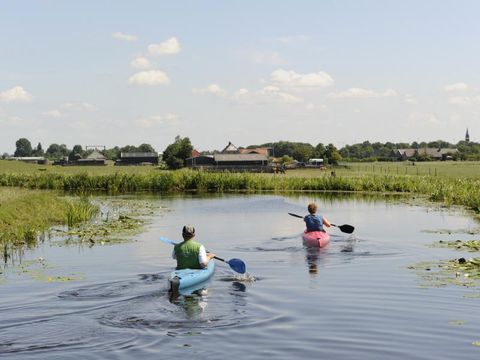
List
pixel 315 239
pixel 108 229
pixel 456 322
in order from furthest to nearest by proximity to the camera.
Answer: pixel 108 229, pixel 315 239, pixel 456 322

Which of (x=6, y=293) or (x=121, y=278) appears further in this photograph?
(x=121, y=278)

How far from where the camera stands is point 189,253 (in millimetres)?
19094

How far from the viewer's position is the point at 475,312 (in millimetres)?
16250

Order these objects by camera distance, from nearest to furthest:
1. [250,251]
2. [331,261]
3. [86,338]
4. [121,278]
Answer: [86,338] < [121,278] < [331,261] < [250,251]

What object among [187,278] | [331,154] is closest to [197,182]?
[187,278]

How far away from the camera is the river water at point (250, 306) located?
13.3 m

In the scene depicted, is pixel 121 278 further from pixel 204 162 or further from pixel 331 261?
pixel 204 162

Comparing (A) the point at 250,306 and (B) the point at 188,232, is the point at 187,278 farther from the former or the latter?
(A) the point at 250,306

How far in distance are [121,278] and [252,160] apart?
397 feet

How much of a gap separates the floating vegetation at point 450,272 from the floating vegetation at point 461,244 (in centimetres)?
Answer: 368

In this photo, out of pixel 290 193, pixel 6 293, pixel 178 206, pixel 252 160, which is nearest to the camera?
pixel 6 293

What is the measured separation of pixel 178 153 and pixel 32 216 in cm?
11331

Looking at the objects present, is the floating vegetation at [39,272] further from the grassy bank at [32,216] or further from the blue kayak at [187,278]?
the blue kayak at [187,278]

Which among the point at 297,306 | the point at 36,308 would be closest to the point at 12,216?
the point at 36,308
